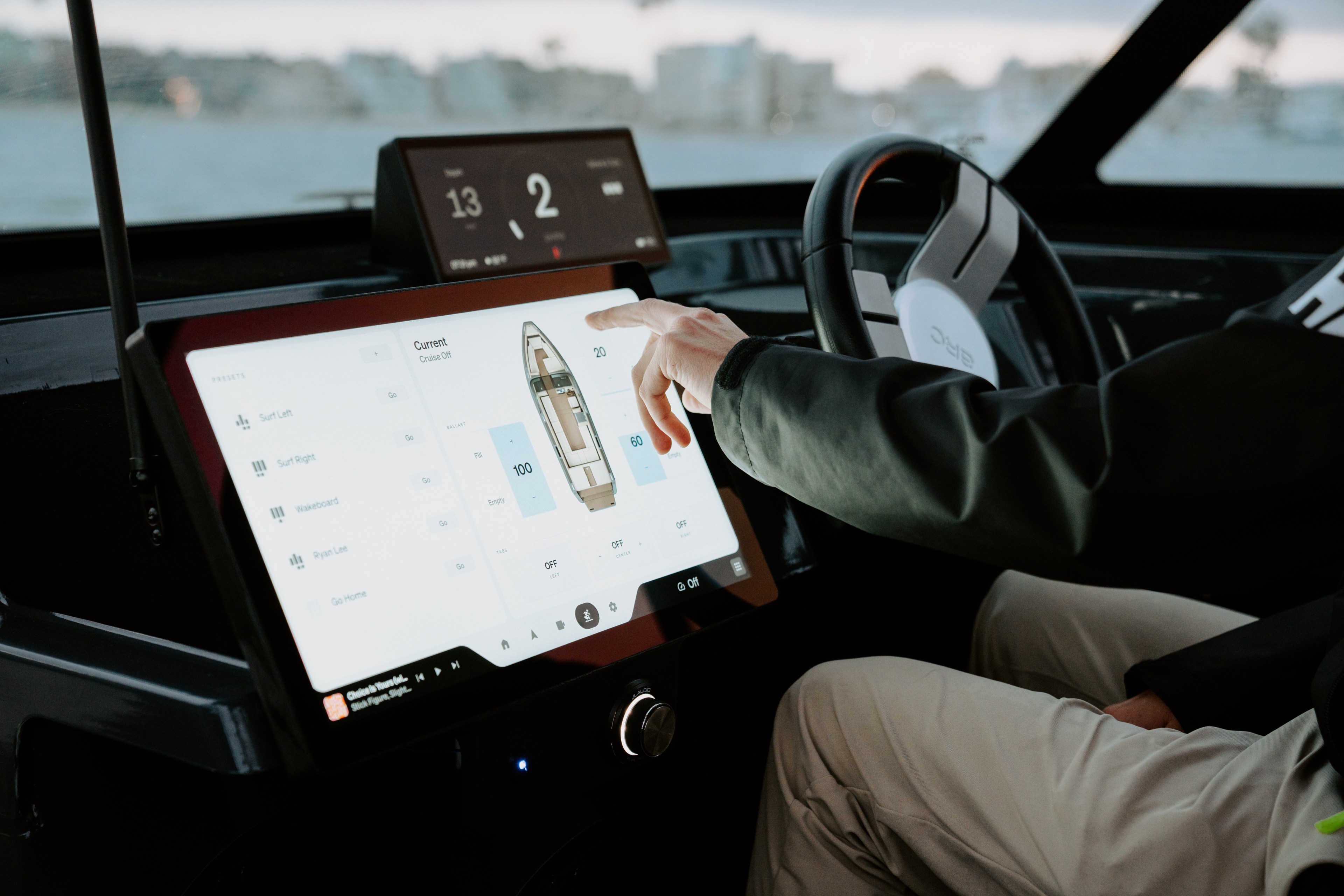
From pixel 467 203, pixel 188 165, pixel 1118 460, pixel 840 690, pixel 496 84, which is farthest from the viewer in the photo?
pixel 496 84

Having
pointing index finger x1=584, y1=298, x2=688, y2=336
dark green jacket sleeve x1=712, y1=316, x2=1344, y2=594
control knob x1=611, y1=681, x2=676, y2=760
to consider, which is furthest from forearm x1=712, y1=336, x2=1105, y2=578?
control knob x1=611, y1=681, x2=676, y2=760

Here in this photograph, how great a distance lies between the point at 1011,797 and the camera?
2.61 ft

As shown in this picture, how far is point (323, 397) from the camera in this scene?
26.9 inches

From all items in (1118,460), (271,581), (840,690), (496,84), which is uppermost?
(496,84)

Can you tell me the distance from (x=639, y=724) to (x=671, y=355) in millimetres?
306

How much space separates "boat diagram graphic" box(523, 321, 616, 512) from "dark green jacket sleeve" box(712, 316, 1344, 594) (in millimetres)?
171

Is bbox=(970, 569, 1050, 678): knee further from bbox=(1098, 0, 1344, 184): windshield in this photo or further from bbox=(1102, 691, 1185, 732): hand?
bbox=(1098, 0, 1344, 184): windshield

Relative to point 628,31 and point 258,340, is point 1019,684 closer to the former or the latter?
point 258,340

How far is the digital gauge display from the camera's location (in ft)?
3.52

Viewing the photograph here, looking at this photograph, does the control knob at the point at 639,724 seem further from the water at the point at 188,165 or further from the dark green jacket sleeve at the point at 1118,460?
the water at the point at 188,165

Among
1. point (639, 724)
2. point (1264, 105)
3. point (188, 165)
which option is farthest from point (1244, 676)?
point (188, 165)

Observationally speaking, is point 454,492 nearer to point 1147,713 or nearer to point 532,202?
point 532,202

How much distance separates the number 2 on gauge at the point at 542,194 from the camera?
3.76ft

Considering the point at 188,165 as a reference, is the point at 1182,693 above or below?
below
